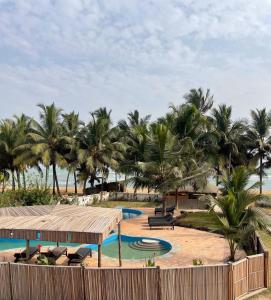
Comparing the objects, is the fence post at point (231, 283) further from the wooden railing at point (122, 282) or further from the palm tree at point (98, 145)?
the palm tree at point (98, 145)

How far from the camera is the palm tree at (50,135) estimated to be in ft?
93.5

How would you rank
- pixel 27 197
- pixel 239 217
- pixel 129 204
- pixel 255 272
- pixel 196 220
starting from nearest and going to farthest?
pixel 255 272 → pixel 239 217 → pixel 196 220 → pixel 27 197 → pixel 129 204

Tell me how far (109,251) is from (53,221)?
5121 millimetres

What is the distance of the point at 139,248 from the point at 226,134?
65.0 feet

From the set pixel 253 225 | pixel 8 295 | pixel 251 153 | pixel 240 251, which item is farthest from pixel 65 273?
pixel 251 153

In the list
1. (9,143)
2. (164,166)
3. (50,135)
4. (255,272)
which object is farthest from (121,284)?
(9,143)

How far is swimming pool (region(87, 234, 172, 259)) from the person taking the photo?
45.6 feet

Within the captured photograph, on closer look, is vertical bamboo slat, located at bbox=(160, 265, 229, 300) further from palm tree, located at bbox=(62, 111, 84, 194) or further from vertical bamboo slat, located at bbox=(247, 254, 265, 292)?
palm tree, located at bbox=(62, 111, 84, 194)

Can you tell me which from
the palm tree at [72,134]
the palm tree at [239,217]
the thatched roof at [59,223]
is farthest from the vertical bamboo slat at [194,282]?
the palm tree at [72,134]

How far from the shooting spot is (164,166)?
2183 cm

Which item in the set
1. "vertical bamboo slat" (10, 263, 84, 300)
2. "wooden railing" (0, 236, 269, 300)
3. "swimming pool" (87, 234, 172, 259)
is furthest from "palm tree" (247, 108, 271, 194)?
"vertical bamboo slat" (10, 263, 84, 300)

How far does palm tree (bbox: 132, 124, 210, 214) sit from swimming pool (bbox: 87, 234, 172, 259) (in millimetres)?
6100

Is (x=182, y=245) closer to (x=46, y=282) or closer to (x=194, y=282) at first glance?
(x=194, y=282)

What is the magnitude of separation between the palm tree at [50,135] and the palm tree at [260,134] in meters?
17.3
